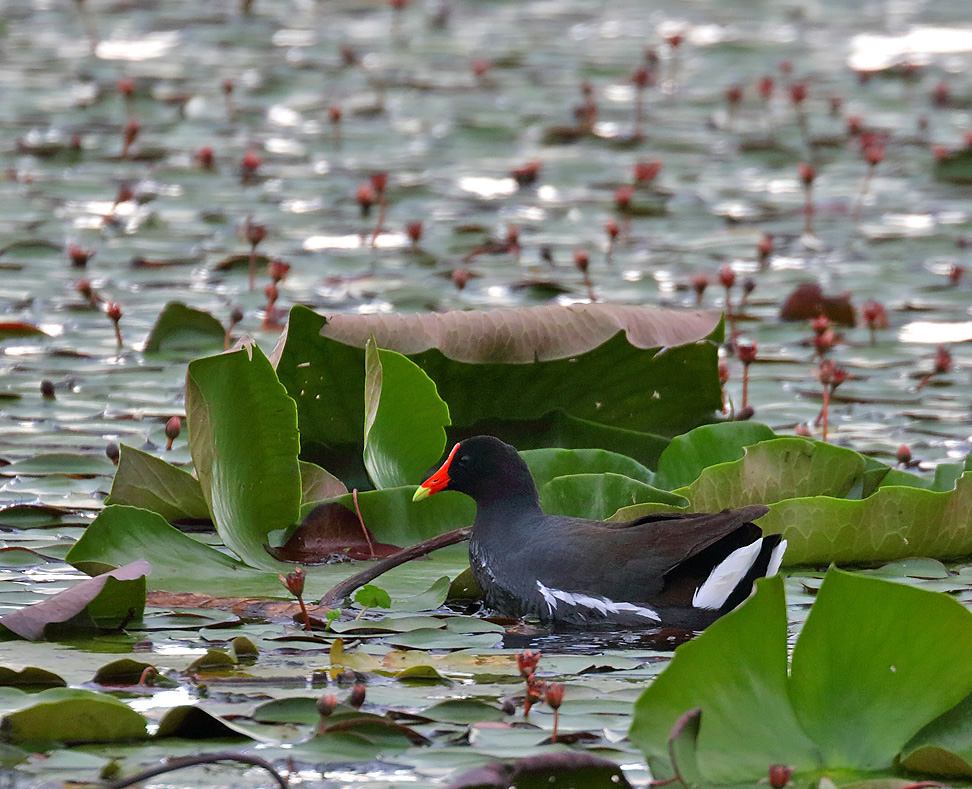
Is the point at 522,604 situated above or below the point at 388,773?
below

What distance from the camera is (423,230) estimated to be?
7758 millimetres

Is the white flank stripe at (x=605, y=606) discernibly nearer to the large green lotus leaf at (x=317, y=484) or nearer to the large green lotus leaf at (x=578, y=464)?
the large green lotus leaf at (x=578, y=464)

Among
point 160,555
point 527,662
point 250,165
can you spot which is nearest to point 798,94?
point 250,165

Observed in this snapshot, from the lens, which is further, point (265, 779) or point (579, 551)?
point (579, 551)

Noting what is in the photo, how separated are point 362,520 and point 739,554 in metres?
0.96

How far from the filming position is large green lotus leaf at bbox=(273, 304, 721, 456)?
14.2 feet

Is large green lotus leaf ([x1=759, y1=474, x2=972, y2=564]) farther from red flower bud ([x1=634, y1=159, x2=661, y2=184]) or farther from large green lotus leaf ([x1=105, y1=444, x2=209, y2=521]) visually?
red flower bud ([x1=634, y1=159, x2=661, y2=184])

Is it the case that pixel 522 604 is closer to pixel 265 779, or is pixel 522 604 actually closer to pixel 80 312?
pixel 265 779

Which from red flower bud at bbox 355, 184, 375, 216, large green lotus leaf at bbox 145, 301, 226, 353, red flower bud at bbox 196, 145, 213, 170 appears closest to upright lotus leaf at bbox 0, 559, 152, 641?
large green lotus leaf at bbox 145, 301, 226, 353

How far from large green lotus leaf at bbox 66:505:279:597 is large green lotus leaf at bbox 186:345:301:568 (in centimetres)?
7

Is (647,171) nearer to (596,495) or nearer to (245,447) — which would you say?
(596,495)

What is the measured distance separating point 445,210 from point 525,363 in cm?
398

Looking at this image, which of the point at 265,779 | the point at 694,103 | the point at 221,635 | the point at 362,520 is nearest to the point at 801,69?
the point at 694,103

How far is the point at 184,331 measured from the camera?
18.9 feet
